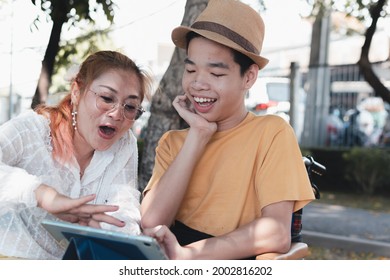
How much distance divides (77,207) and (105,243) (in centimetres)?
20

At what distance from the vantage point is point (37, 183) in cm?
218

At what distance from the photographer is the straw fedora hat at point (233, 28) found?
238cm

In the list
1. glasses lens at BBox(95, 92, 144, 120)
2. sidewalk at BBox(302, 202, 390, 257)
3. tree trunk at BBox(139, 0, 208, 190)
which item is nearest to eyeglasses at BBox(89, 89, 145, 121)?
glasses lens at BBox(95, 92, 144, 120)

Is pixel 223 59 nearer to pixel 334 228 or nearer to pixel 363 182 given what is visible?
pixel 334 228

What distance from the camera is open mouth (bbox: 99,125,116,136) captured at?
252 centimetres

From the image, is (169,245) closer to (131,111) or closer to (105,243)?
(105,243)

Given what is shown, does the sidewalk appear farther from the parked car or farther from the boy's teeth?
the boy's teeth

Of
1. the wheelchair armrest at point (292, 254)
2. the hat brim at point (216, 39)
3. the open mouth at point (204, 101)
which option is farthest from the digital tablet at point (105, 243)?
the hat brim at point (216, 39)

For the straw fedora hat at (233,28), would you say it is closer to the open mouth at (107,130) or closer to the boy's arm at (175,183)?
the boy's arm at (175,183)

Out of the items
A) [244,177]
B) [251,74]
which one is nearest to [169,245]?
[244,177]

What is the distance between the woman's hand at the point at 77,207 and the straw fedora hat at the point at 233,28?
814 millimetres

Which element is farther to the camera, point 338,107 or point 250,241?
point 338,107
